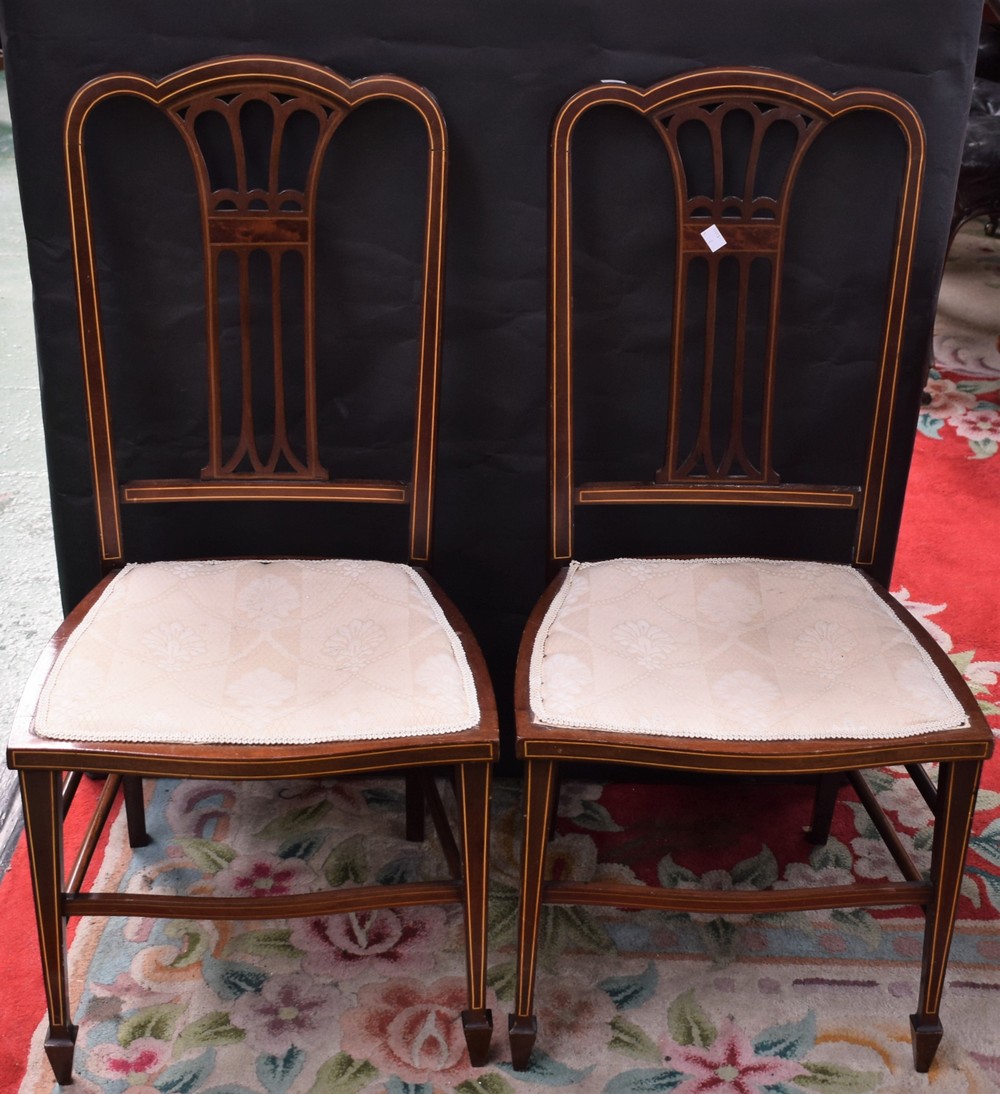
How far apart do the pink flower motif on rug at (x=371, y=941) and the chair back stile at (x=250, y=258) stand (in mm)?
494

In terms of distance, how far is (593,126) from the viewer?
5.05ft

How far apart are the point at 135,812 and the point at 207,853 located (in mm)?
116

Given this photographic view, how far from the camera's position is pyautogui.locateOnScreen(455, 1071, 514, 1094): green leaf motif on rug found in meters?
1.48

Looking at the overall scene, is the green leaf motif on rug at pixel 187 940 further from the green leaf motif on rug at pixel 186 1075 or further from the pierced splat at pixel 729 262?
the pierced splat at pixel 729 262

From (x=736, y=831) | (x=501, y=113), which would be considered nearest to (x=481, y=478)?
(x=501, y=113)

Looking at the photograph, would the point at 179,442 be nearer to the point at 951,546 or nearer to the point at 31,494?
the point at 31,494

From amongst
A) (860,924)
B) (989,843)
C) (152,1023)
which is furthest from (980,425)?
(152,1023)

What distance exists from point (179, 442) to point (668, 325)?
26.2 inches

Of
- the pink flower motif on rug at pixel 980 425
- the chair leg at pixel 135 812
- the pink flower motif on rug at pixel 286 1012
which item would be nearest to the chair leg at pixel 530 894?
the pink flower motif on rug at pixel 286 1012

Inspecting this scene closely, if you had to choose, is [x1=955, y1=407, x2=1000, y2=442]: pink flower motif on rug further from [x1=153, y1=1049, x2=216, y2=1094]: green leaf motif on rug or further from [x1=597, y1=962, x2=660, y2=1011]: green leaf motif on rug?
[x1=153, y1=1049, x2=216, y2=1094]: green leaf motif on rug

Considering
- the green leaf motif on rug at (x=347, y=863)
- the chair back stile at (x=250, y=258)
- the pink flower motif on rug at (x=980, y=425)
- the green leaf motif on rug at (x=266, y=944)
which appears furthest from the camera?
the pink flower motif on rug at (x=980, y=425)

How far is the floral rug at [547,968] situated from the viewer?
1.51m

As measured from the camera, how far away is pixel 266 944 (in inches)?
65.7

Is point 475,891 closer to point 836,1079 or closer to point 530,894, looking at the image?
point 530,894
